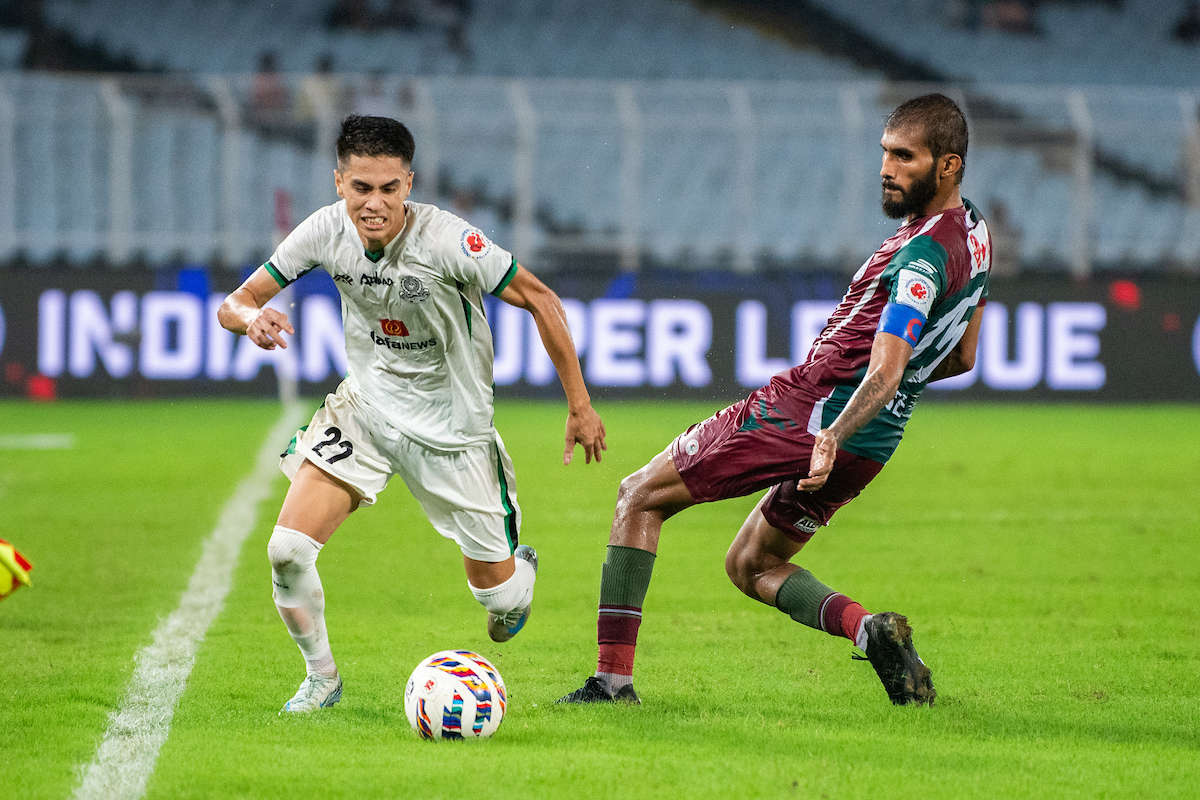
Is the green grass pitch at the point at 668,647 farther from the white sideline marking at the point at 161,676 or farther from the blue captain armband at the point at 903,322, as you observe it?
the blue captain armband at the point at 903,322

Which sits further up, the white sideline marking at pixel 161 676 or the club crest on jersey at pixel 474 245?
the club crest on jersey at pixel 474 245

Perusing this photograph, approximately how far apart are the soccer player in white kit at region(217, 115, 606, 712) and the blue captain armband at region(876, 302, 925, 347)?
947mm

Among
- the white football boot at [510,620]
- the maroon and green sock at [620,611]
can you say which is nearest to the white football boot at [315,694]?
the white football boot at [510,620]

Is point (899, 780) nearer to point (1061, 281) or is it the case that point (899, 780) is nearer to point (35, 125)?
point (1061, 281)

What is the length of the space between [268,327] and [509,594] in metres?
1.30

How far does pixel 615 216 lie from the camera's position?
16.9m

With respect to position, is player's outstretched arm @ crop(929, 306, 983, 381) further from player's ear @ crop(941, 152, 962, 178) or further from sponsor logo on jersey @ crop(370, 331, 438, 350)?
sponsor logo on jersey @ crop(370, 331, 438, 350)

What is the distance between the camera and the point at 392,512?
363 inches

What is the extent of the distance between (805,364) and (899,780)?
1.44 m

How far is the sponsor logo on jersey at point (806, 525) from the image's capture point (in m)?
4.88

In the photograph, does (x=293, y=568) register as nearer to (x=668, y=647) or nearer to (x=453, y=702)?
(x=453, y=702)

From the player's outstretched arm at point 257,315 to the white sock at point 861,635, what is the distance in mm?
1970

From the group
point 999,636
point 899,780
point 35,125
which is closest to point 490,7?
point 35,125

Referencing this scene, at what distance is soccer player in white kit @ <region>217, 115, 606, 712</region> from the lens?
4.53 meters
